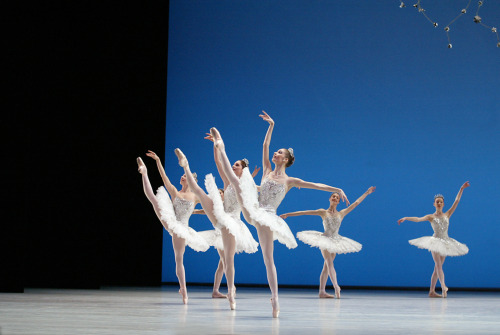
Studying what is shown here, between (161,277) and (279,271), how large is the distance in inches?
69.2

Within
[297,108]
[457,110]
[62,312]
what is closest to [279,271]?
[297,108]

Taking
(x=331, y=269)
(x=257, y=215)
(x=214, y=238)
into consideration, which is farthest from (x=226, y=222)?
(x=331, y=269)

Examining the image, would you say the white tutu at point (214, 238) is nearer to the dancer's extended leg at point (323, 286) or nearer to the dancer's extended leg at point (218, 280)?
the dancer's extended leg at point (218, 280)

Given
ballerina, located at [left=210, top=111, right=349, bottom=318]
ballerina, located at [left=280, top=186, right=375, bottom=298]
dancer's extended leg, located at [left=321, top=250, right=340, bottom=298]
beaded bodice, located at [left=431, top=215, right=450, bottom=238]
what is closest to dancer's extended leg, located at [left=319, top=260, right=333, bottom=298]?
ballerina, located at [left=280, top=186, right=375, bottom=298]

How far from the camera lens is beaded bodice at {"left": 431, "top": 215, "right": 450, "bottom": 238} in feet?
26.3

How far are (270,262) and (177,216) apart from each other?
205 centimetres

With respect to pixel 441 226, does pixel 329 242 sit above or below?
below

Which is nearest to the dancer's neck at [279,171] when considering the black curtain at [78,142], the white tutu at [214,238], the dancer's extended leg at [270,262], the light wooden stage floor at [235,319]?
the dancer's extended leg at [270,262]

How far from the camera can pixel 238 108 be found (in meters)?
9.54

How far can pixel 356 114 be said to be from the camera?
9.34m

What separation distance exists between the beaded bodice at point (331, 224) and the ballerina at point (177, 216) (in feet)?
6.58

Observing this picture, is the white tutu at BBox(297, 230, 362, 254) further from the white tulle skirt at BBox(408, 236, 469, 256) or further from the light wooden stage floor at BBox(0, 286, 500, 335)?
the light wooden stage floor at BBox(0, 286, 500, 335)

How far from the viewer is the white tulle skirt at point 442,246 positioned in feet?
25.6

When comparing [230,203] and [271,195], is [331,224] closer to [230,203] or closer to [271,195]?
[230,203]
